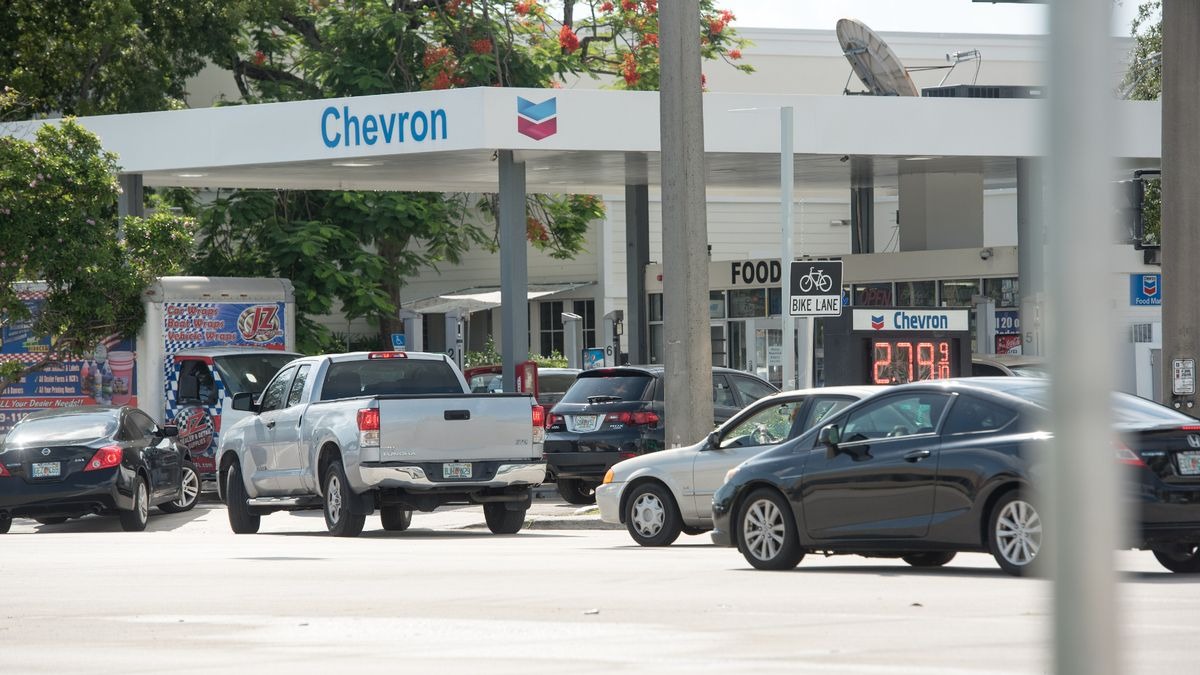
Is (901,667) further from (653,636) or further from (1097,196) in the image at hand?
(1097,196)

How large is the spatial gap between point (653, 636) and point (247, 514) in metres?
12.1

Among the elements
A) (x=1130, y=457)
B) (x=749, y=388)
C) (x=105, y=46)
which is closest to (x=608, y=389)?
(x=749, y=388)

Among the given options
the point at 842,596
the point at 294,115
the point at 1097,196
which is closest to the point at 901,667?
the point at 842,596

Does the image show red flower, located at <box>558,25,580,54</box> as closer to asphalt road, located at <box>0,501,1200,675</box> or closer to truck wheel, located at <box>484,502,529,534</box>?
truck wheel, located at <box>484,502,529,534</box>

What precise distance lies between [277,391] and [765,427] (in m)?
6.44

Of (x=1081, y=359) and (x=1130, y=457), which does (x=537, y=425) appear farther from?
(x=1081, y=359)

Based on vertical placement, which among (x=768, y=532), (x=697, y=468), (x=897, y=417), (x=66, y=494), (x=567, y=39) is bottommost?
(x=66, y=494)

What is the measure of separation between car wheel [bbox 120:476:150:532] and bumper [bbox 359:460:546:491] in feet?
16.4

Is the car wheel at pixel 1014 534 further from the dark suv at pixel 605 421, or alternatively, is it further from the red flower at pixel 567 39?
the red flower at pixel 567 39

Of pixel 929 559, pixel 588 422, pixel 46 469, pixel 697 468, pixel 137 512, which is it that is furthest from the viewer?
pixel 588 422

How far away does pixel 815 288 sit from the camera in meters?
20.2

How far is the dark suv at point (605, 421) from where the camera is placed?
21.7 meters

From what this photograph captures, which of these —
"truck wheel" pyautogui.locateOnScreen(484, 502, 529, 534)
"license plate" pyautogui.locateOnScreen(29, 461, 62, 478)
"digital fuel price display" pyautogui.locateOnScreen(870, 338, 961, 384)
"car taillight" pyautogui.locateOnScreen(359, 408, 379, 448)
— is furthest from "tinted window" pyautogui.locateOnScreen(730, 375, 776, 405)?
"license plate" pyautogui.locateOnScreen(29, 461, 62, 478)

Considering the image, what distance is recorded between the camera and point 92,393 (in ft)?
92.6
